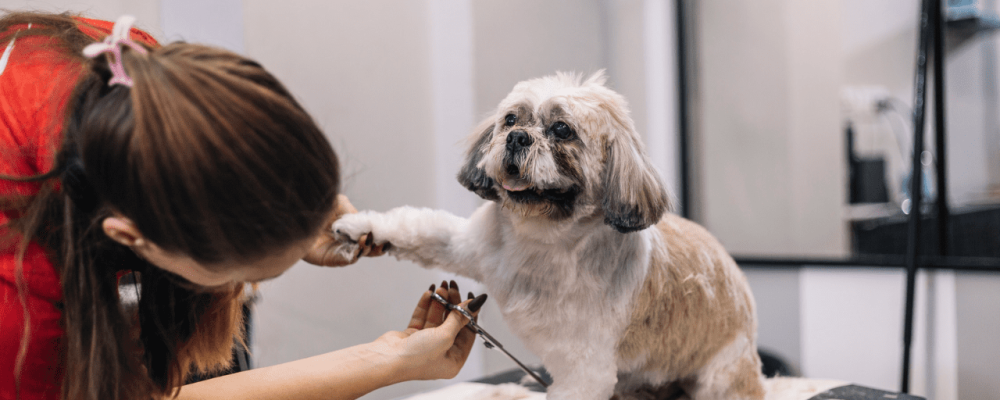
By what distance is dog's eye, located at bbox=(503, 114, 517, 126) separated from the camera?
82cm

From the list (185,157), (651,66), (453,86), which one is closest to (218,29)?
(453,86)

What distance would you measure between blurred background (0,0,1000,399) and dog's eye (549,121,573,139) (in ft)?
0.72

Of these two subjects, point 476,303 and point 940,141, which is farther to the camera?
point 940,141

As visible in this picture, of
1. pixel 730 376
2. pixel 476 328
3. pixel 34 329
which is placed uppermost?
pixel 34 329

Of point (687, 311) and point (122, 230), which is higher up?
point (122, 230)

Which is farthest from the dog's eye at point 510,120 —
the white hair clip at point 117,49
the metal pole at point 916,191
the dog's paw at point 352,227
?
the metal pole at point 916,191

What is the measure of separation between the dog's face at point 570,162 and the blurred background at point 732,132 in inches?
7.5

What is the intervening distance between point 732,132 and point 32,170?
90.3 inches

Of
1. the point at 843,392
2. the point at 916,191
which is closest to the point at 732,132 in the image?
the point at 916,191

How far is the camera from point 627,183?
30.3 inches

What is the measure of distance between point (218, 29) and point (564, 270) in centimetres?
92

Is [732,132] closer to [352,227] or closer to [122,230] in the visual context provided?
[352,227]

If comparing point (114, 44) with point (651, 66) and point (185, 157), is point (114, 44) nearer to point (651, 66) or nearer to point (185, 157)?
point (185, 157)

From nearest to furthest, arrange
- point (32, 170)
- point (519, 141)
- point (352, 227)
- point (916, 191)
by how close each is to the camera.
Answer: point (32, 170)
point (519, 141)
point (352, 227)
point (916, 191)
